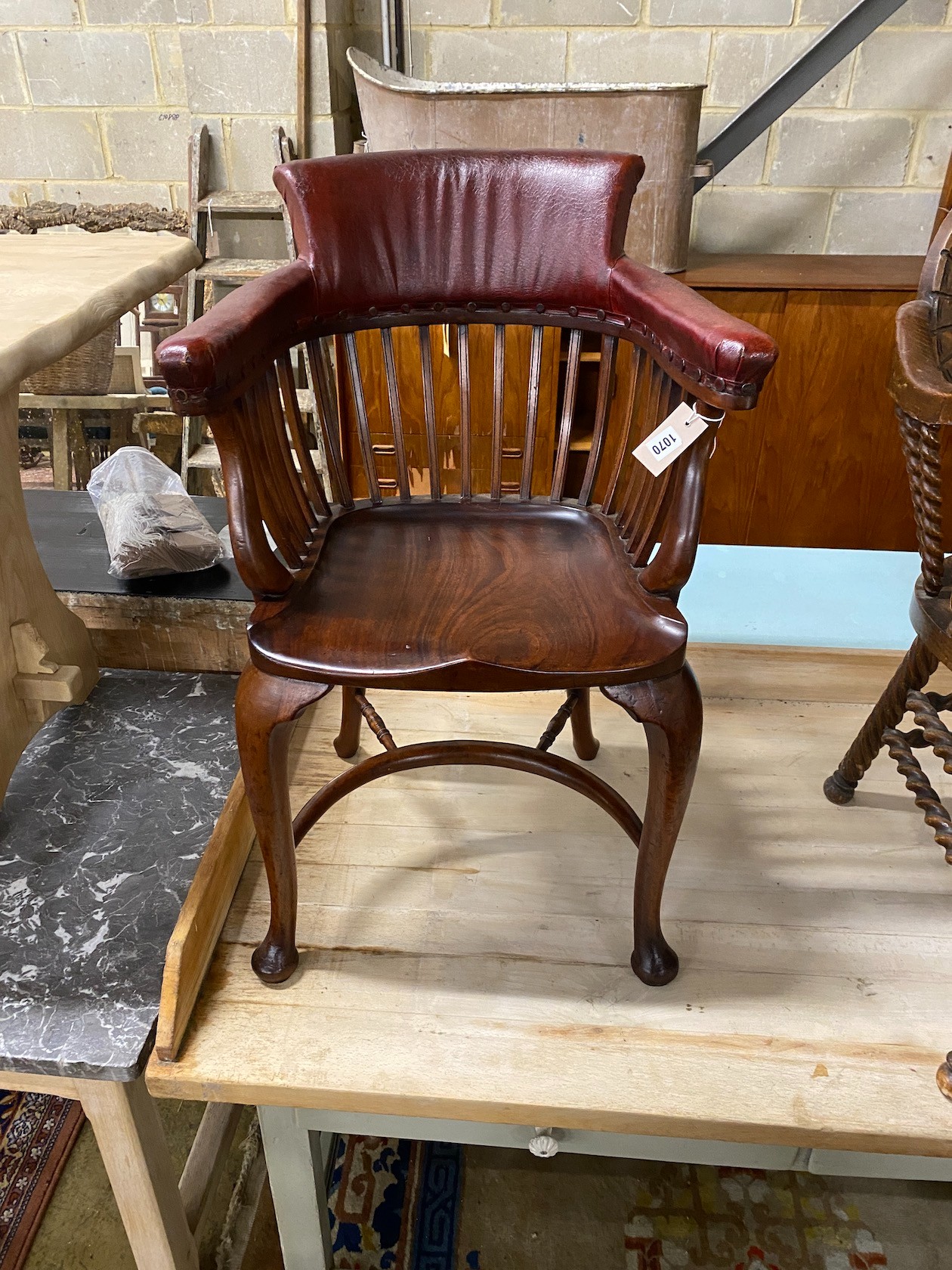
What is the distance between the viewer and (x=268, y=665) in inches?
38.0

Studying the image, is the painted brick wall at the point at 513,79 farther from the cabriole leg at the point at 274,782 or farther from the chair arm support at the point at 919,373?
the cabriole leg at the point at 274,782

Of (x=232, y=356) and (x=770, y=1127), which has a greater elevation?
(x=232, y=356)

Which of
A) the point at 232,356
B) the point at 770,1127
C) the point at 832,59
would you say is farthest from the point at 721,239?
the point at 770,1127

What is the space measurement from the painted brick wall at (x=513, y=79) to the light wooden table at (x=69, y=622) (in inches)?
57.7

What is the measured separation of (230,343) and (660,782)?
66 cm

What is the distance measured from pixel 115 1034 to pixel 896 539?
9.17 feet


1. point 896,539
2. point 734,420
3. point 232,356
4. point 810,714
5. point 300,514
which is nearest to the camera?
point 232,356

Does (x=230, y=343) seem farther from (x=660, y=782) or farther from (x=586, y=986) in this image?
(x=586, y=986)

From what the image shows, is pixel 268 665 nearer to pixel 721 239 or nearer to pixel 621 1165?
pixel 621 1165

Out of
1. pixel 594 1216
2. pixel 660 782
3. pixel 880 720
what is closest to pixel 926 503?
pixel 880 720

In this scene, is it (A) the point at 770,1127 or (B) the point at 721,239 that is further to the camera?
(B) the point at 721,239

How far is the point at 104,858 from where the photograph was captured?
4.51 feet

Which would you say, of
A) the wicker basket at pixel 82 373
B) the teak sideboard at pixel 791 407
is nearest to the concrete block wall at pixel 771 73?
the teak sideboard at pixel 791 407

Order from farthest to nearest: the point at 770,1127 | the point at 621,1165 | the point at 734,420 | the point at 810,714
Result: the point at 734,420, the point at 810,714, the point at 621,1165, the point at 770,1127
